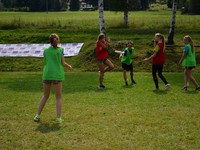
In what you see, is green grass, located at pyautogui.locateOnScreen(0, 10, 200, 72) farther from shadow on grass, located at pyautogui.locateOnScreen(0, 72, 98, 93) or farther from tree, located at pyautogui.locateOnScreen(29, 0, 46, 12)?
tree, located at pyautogui.locateOnScreen(29, 0, 46, 12)

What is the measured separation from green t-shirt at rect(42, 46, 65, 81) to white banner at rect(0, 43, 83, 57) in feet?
49.6

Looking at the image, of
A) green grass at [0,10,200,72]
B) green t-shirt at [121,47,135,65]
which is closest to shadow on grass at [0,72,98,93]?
green t-shirt at [121,47,135,65]

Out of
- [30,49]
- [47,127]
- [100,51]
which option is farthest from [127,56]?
[30,49]

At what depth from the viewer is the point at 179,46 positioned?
75.0 feet

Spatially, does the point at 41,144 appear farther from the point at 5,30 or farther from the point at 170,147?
the point at 5,30

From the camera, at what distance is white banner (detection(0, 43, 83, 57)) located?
24.2 m

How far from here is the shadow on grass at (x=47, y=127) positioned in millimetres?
7973

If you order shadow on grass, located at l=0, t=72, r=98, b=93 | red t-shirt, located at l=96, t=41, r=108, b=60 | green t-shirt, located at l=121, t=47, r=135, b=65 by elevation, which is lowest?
shadow on grass, located at l=0, t=72, r=98, b=93

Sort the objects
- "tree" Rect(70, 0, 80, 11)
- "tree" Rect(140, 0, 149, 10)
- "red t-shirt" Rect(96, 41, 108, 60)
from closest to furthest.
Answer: "red t-shirt" Rect(96, 41, 108, 60), "tree" Rect(140, 0, 149, 10), "tree" Rect(70, 0, 80, 11)

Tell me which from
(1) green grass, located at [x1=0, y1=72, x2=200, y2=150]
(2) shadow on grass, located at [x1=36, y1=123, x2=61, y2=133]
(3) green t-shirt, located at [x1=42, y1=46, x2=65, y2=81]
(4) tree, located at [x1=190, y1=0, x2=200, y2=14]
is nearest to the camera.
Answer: (1) green grass, located at [x1=0, y1=72, x2=200, y2=150]

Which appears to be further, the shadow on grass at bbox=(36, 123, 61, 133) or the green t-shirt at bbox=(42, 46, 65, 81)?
the green t-shirt at bbox=(42, 46, 65, 81)

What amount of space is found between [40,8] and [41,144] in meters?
93.9

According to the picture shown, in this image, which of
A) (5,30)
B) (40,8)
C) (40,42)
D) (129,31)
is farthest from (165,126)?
(40,8)

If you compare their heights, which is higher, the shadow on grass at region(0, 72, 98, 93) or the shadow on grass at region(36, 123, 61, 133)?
the shadow on grass at region(36, 123, 61, 133)
